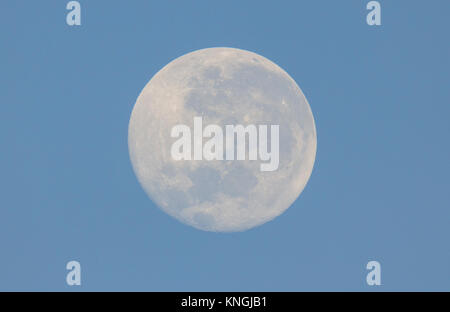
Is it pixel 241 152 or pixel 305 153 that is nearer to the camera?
pixel 241 152

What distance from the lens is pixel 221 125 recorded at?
17438mm

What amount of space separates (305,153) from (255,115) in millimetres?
1714

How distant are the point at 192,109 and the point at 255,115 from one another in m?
1.34

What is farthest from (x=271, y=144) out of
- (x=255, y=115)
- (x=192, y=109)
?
(x=192, y=109)


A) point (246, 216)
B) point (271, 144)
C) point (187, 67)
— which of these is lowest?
point (246, 216)

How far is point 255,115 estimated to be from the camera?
17.7 meters

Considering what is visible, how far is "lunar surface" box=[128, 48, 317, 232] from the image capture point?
17594 mm

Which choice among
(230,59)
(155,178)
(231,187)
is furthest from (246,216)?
(230,59)

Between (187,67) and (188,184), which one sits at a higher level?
(187,67)

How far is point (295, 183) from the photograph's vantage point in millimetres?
18719

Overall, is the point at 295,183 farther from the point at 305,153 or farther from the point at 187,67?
the point at 187,67

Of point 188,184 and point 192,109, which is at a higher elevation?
point 192,109

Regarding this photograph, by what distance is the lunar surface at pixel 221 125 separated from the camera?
17594 millimetres

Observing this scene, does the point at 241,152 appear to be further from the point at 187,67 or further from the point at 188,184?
the point at 187,67
